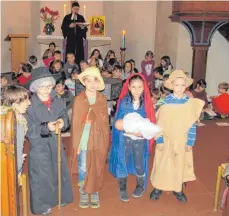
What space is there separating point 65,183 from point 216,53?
6635mm

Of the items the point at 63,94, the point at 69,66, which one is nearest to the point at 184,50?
the point at 69,66

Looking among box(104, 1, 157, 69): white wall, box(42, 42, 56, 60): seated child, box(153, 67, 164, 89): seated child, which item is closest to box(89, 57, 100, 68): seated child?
box(42, 42, 56, 60): seated child

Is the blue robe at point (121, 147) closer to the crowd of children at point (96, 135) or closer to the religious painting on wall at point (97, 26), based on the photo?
the crowd of children at point (96, 135)

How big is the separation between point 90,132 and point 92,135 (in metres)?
0.04

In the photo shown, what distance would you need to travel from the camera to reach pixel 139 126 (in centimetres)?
394

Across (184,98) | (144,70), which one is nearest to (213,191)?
(184,98)

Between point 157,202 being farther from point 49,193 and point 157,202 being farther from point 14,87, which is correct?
point 14,87

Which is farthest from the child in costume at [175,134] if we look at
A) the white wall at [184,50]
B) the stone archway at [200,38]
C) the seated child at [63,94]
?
the white wall at [184,50]

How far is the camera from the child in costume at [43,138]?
3766mm

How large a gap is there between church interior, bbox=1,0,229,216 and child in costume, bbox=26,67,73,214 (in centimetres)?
15

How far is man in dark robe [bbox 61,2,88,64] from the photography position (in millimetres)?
9656

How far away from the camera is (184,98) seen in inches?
164

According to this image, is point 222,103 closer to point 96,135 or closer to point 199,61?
point 199,61

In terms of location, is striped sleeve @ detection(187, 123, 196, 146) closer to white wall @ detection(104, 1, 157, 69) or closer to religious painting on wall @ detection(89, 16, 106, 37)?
religious painting on wall @ detection(89, 16, 106, 37)
